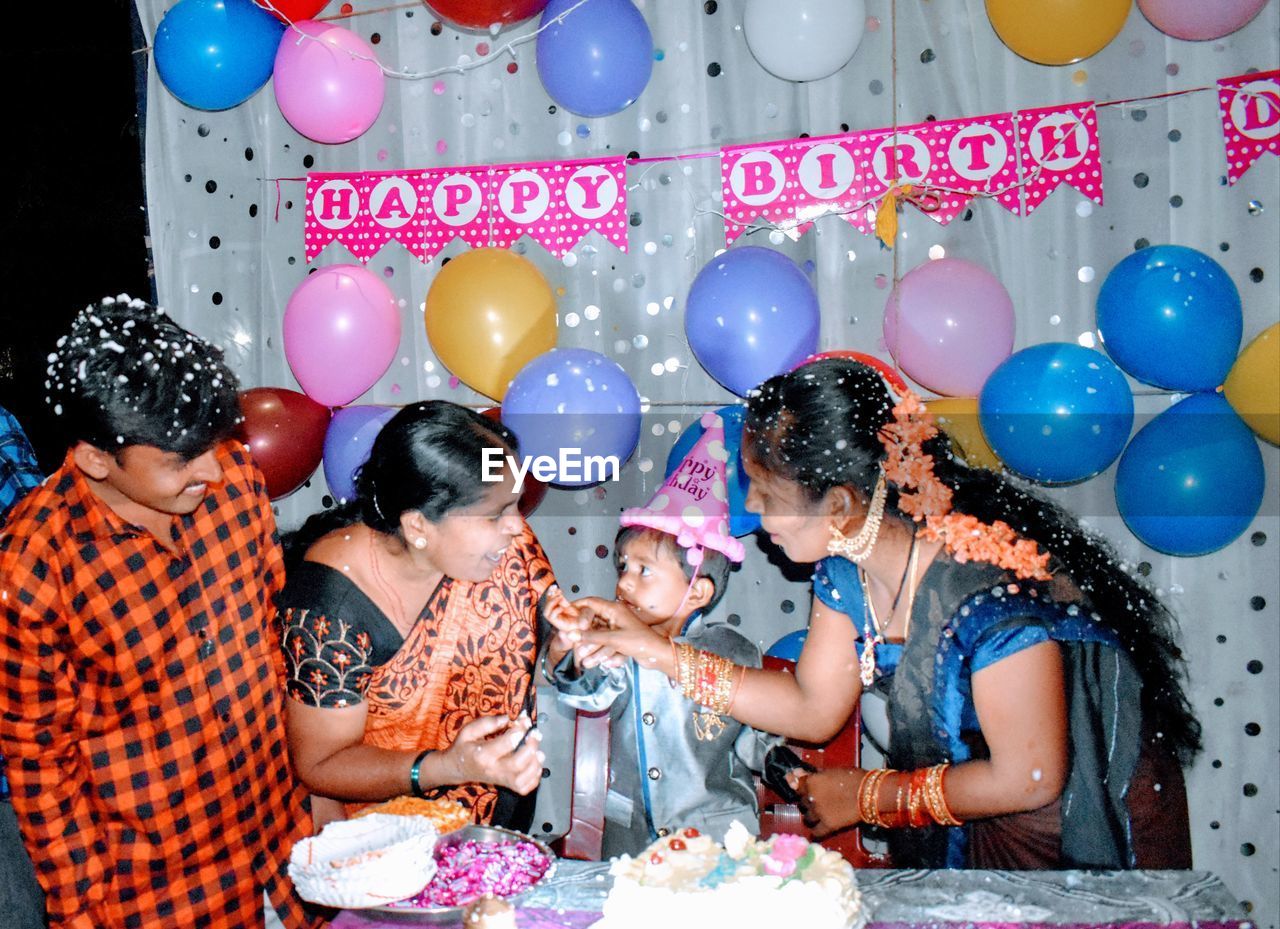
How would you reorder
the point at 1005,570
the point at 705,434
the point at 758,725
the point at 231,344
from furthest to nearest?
the point at 231,344, the point at 705,434, the point at 758,725, the point at 1005,570

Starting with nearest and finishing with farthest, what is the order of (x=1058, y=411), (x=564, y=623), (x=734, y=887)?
(x=734, y=887) < (x=564, y=623) < (x=1058, y=411)

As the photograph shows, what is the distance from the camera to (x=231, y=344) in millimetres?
3555

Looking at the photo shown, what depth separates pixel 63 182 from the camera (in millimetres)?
3779

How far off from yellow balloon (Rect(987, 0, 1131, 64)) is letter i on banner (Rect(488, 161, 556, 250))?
1.37 metres

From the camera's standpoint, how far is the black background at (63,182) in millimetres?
3703

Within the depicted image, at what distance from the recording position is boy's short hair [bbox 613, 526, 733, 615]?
2.50 meters

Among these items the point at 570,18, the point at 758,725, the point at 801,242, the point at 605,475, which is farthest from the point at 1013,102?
the point at 758,725

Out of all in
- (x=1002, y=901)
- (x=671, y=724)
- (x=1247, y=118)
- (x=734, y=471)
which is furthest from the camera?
(x=1247, y=118)

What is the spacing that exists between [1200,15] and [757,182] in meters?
1.23

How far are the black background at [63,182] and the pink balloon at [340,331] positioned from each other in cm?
89

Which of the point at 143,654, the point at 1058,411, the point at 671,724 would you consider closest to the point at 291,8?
the point at 143,654

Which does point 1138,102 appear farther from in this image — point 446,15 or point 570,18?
point 446,15

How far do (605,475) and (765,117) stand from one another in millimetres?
1196

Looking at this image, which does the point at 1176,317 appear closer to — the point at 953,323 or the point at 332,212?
the point at 953,323
